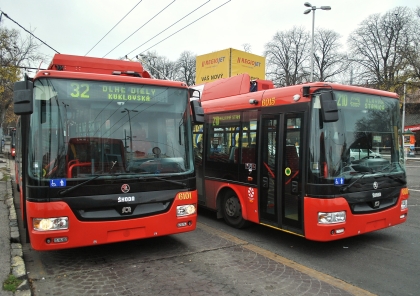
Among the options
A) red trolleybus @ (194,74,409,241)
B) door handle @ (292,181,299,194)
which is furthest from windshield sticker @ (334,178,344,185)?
door handle @ (292,181,299,194)

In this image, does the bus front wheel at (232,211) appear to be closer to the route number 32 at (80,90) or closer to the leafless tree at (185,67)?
the route number 32 at (80,90)

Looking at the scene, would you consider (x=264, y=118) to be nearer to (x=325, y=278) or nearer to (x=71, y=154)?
(x=325, y=278)

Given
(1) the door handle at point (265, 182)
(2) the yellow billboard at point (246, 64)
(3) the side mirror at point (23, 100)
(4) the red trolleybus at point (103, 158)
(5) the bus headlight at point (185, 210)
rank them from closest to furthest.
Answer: (3) the side mirror at point (23, 100) < (4) the red trolleybus at point (103, 158) < (5) the bus headlight at point (185, 210) < (1) the door handle at point (265, 182) < (2) the yellow billboard at point (246, 64)

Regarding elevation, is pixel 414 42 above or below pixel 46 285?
above

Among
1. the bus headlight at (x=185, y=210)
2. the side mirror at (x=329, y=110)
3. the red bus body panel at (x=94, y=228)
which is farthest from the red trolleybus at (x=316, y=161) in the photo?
the red bus body panel at (x=94, y=228)

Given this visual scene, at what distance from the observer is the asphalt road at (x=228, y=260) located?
14.7 feet

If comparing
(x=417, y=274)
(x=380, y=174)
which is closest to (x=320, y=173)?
(x=380, y=174)

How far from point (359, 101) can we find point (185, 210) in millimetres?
3352

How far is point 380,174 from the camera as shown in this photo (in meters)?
5.86

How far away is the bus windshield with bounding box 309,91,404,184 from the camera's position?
5348mm

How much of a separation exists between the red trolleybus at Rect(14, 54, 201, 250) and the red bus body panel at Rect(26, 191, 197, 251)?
0.5 inches

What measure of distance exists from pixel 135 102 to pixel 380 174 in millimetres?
4158

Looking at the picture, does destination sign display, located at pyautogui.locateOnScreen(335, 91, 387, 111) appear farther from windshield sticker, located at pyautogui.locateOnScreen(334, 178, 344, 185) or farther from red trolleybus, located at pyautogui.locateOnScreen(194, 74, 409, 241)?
windshield sticker, located at pyautogui.locateOnScreen(334, 178, 344, 185)

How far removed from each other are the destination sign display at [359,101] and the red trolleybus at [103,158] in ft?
8.04
